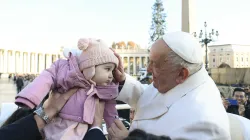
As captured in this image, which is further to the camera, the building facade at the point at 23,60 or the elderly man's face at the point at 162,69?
the building facade at the point at 23,60

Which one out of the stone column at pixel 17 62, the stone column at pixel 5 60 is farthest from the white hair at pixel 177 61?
the stone column at pixel 17 62

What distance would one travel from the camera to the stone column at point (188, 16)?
11555mm

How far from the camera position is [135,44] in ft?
290

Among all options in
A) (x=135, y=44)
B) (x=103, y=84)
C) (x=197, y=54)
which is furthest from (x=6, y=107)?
(x=135, y=44)

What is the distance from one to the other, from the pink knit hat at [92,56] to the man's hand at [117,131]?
1.05 feet

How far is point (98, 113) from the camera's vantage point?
1668mm

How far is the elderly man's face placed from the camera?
1.49 m

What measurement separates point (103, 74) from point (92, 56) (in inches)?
5.0

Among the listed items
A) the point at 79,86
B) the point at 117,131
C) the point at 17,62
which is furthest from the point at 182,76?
the point at 17,62

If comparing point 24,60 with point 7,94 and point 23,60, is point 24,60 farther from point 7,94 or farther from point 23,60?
point 7,94

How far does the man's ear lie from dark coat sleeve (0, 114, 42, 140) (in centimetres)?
85

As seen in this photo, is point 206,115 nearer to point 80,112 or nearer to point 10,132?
point 80,112

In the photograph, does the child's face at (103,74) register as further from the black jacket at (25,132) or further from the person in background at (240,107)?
the person in background at (240,107)

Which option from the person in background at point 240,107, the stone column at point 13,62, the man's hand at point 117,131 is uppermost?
the stone column at point 13,62
